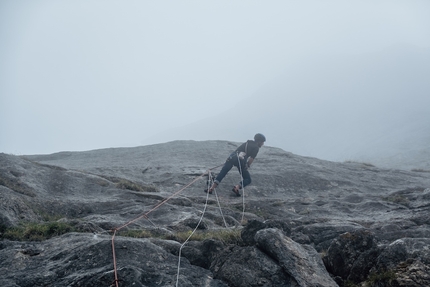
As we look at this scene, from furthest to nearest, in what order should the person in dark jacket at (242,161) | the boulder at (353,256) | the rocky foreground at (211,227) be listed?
the person in dark jacket at (242,161) < the boulder at (353,256) < the rocky foreground at (211,227)

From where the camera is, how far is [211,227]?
11812 millimetres

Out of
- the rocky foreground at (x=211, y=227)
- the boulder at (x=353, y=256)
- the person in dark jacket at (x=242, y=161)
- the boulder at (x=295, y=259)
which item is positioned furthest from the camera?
the person in dark jacket at (x=242, y=161)

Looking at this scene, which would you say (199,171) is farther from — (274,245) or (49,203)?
(274,245)

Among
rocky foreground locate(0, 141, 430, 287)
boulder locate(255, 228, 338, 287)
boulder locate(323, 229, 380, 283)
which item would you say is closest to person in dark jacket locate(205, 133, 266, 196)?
rocky foreground locate(0, 141, 430, 287)

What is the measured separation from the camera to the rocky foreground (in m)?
7.19

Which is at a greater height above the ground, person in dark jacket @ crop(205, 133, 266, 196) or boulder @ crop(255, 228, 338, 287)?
person in dark jacket @ crop(205, 133, 266, 196)

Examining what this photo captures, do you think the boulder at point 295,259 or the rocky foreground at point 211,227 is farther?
the rocky foreground at point 211,227

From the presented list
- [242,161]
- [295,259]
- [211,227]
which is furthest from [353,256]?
[242,161]

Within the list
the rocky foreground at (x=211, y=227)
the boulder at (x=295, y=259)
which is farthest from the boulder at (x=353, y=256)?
the boulder at (x=295, y=259)

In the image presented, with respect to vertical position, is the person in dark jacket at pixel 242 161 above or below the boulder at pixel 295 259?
above

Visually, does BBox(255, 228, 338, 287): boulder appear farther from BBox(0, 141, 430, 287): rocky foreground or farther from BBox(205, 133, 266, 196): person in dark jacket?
BBox(205, 133, 266, 196): person in dark jacket

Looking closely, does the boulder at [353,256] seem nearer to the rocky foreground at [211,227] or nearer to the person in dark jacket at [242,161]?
the rocky foreground at [211,227]

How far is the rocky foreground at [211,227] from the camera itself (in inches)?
283

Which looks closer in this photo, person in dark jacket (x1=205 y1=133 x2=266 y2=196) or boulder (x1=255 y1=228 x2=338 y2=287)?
boulder (x1=255 y1=228 x2=338 y2=287)
